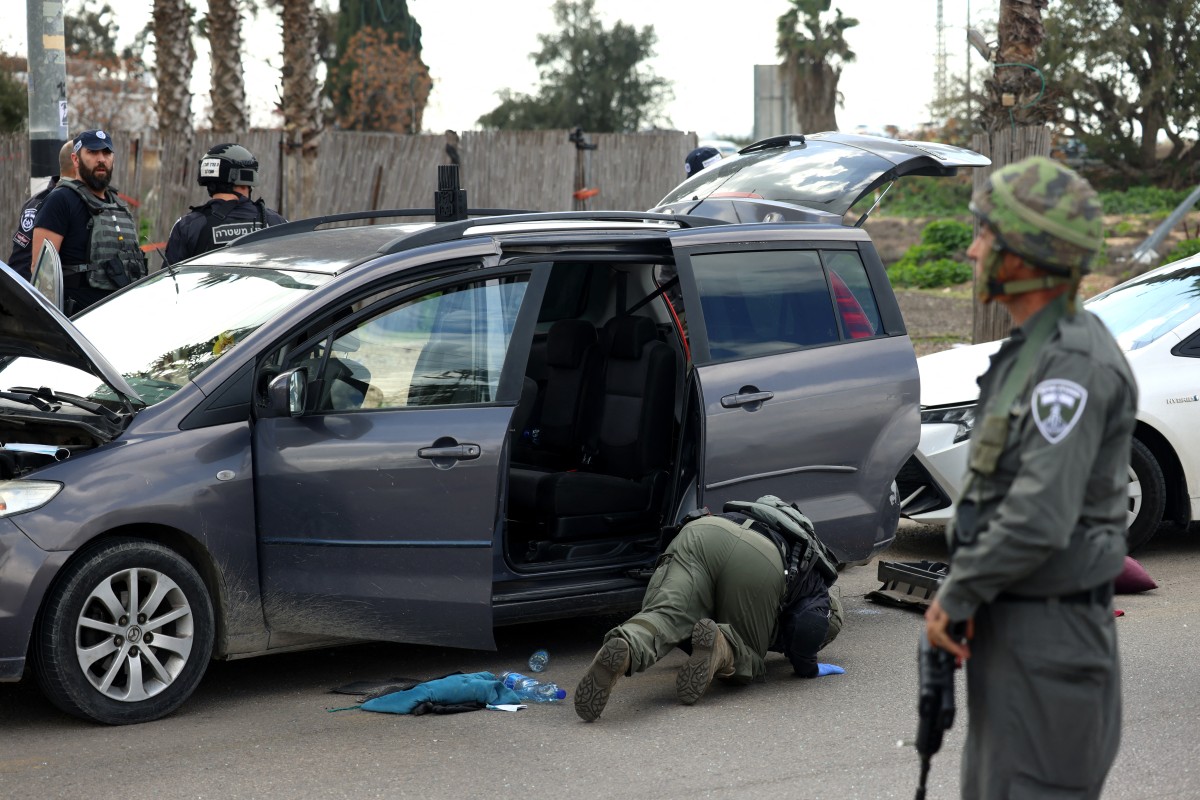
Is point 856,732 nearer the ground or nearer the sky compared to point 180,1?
nearer the ground

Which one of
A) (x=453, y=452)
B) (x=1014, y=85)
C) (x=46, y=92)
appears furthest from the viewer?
(x=1014, y=85)

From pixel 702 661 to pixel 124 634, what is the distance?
79.7 inches

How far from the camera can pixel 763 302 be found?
6.30m

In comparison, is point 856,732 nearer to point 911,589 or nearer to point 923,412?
point 911,589

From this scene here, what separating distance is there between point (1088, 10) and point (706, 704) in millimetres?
31558

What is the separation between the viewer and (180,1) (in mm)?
16938

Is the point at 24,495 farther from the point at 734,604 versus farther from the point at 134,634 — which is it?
the point at 734,604

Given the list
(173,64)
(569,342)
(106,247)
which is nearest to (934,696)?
(569,342)

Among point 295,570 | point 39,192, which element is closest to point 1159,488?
point 295,570

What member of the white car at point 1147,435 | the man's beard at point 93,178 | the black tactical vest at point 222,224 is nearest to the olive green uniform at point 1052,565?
the white car at point 1147,435

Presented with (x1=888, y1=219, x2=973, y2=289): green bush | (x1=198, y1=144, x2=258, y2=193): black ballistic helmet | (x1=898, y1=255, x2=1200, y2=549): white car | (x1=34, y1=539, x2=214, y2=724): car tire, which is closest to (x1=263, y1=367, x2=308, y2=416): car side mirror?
(x1=34, y1=539, x2=214, y2=724): car tire

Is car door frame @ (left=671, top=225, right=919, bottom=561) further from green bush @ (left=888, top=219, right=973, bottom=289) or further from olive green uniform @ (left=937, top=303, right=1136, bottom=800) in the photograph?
green bush @ (left=888, top=219, right=973, bottom=289)

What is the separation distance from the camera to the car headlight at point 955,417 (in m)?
7.60

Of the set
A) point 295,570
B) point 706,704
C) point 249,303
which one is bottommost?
point 706,704
